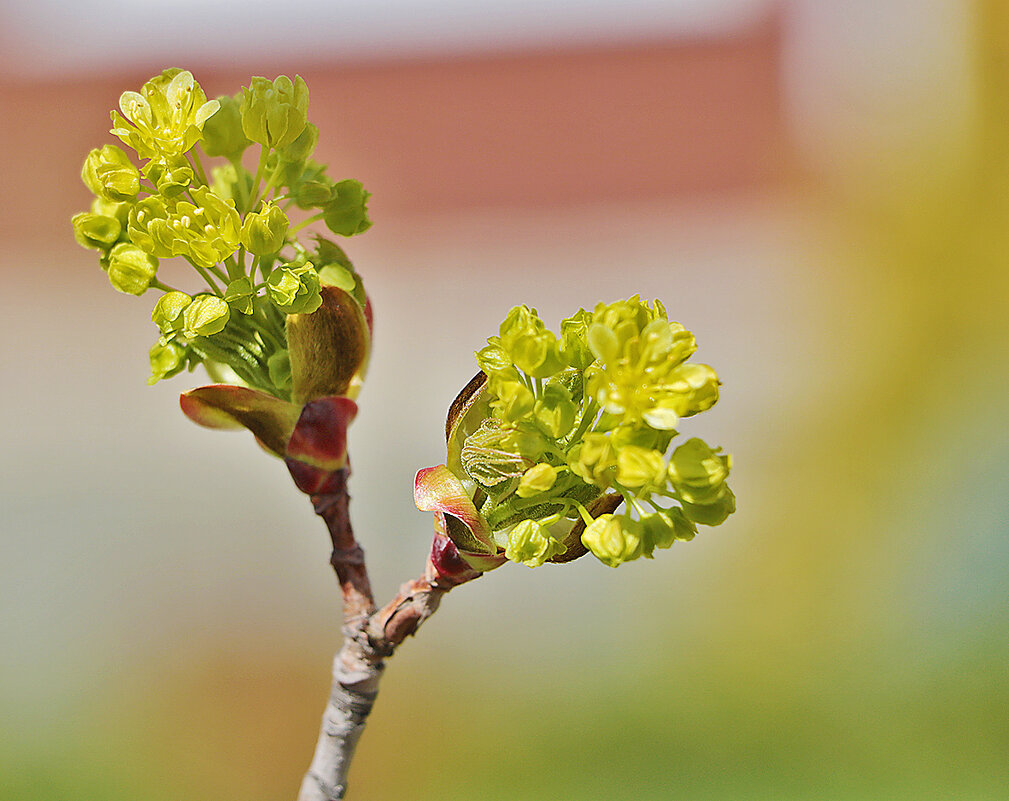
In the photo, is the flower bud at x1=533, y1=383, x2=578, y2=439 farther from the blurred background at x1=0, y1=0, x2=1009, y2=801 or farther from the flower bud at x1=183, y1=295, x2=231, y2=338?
the blurred background at x1=0, y1=0, x2=1009, y2=801

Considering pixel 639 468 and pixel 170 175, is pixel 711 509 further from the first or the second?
pixel 170 175

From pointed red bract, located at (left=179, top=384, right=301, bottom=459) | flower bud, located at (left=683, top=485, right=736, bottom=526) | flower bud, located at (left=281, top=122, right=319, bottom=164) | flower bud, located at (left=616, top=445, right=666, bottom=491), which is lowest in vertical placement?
flower bud, located at (left=683, top=485, right=736, bottom=526)

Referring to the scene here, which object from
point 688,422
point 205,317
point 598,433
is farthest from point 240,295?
point 688,422

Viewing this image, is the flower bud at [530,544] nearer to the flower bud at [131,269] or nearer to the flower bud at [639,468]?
the flower bud at [639,468]

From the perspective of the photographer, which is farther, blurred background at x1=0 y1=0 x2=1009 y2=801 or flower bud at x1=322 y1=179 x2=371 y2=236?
blurred background at x1=0 y1=0 x2=1009 y2=801

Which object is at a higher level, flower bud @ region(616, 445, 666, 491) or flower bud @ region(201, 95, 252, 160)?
flower bud @ region(201, 95, 252, 160)

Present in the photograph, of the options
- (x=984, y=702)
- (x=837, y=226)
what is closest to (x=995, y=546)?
(x=984, y=702)

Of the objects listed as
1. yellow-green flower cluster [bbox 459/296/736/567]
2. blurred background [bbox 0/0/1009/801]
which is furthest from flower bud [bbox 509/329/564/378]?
blurred background [bbox 0/0/1009/801]
